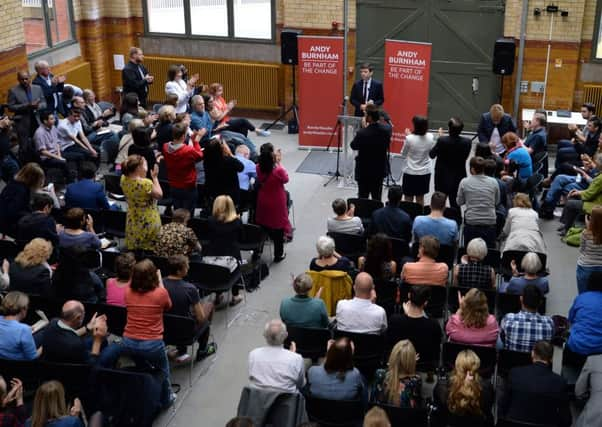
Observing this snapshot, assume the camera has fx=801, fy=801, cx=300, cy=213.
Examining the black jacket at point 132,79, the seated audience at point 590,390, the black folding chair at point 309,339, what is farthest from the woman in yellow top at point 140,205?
the black jacket at point 132,79

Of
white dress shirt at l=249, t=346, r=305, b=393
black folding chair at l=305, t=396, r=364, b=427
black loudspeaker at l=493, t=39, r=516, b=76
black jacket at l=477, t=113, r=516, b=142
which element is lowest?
black folding chair at l=305, t=396, r=364, b=427

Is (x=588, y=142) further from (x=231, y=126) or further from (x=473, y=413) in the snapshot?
(x=473, y=413)

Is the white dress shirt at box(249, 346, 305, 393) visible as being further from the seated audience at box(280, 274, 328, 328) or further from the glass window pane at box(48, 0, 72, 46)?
the glass window pane at box(48, 0, 72, 46)

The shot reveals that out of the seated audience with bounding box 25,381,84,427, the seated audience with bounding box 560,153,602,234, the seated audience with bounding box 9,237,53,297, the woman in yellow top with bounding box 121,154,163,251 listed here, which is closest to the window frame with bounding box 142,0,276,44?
the seated audience with bounding box 560,153,602,234

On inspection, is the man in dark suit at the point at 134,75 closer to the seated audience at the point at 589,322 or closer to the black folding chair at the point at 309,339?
the black folding chair at the point at 309,339

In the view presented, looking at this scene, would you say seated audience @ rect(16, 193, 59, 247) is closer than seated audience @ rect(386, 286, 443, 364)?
No

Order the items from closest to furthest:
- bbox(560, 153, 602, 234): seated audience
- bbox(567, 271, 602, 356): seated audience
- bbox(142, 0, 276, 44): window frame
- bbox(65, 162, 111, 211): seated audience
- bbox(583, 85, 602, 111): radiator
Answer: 1. bbox(567, 271, 602, 356): seated audience
2. bbox(65, 162, 111, 211): seated audience
3. bbox(560, 153, 602, 234): seated audience
4. bbox(583, 85, 602, 111): radiator
5. bbox(142, 0, 276, 44): window frame

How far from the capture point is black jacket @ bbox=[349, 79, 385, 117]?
12680 millimetres

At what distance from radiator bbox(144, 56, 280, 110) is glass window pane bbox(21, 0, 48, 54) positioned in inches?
85.5

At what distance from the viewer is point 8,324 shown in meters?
6.44

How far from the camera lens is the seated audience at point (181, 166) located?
9547mm

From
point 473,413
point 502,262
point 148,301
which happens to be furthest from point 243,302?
point 473,413

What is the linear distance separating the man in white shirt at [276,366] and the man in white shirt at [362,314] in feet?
2.84

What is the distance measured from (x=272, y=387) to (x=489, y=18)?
1002 cm
